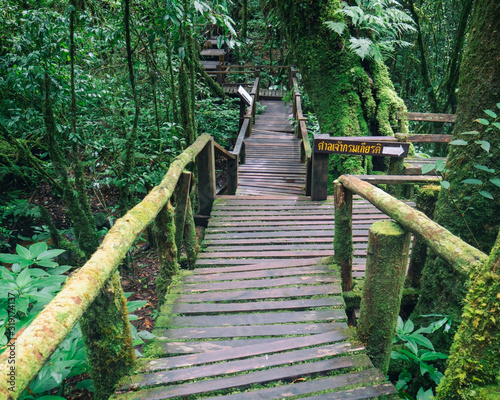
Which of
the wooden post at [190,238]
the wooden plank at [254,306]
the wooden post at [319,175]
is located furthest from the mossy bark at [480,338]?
the wooden post at [319,175]

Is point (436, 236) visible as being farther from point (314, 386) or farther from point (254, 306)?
point (254, 306)

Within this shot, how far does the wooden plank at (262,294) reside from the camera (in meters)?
2.82

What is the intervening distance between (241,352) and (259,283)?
3.09 feet

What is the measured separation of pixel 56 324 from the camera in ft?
3.75

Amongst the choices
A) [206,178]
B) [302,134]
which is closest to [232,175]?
[206,178]

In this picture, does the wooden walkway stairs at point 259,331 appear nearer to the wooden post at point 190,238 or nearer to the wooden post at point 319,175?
the wooden post at point 190,238

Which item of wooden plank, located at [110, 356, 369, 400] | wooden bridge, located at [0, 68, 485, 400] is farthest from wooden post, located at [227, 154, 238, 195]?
wooden plank, located at [110, 356, 369, 400]

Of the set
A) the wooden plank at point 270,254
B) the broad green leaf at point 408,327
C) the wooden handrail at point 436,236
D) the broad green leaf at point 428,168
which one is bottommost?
the wooden plank at point 270,254

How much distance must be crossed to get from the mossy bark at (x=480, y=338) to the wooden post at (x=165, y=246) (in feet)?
7.08

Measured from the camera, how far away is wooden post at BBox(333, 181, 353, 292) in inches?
121

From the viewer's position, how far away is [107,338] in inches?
68.4

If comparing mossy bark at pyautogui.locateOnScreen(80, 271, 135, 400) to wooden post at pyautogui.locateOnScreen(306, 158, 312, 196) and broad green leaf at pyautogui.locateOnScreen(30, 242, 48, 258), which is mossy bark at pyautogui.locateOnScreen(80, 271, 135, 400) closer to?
broad green leaf at pyautogui.locateOnScreen(30, 242, 48, 258)

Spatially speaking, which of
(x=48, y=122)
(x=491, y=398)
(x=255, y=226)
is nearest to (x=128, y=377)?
(x=491, y=398)

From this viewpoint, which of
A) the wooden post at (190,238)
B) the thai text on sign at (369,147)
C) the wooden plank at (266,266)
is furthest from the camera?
the thai text on sign at (369,147)
